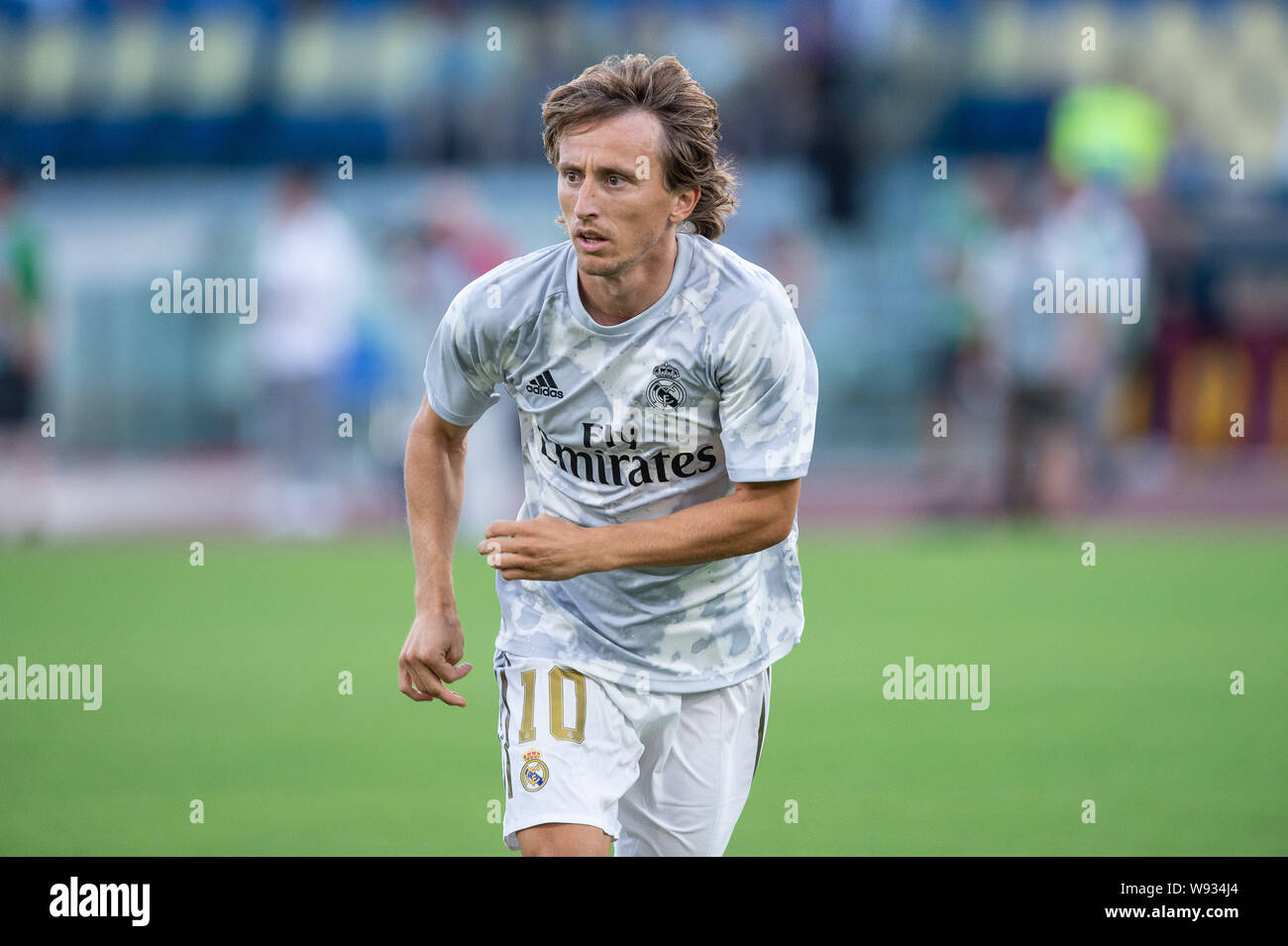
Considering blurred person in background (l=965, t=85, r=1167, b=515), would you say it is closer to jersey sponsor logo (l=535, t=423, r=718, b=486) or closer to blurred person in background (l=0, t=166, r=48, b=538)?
blurred person in background (l=0, t=166, r=48, b=538)

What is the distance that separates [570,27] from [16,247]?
9093 millimetres

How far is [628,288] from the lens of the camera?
4449 millimetres

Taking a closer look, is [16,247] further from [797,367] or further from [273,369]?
[797,367]

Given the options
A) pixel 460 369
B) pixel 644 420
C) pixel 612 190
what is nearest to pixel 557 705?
pixel 644 420

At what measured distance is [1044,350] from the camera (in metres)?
14.7

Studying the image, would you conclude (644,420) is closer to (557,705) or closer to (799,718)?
(557,705)

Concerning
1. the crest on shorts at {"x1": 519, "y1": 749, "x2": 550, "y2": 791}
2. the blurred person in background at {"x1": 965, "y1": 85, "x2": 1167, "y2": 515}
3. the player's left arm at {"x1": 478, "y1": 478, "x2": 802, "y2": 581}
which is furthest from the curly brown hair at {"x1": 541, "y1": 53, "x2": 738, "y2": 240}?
the blurred person in background at {"x1": 965, "y1": 85, "x2": 1167, "y2": 515}

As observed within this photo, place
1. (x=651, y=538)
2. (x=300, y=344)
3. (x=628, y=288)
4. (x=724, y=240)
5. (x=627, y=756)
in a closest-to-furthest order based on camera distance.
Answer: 1. (x=651, y=538)
2. (x=628, y=288)
3. (x=627, y=756)
4. (x=300, y=344)
5. (x=724, y=240)

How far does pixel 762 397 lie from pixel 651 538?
44cm

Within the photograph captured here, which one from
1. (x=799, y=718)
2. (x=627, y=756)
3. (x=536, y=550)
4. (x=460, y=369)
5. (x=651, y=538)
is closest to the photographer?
(x=536, y=550)

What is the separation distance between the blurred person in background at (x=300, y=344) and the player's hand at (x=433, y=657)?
10.8 meters

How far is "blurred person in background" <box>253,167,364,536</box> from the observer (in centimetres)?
1508
